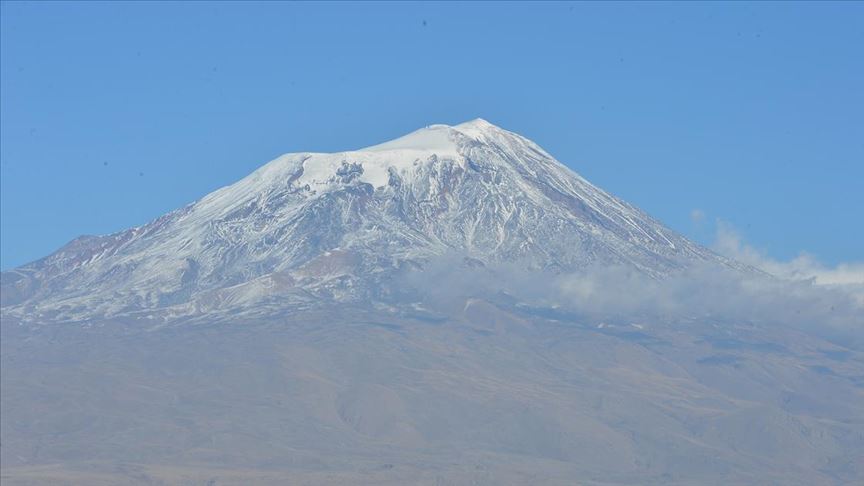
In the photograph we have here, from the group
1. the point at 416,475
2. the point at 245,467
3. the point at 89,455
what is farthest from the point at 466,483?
the point at 89,455

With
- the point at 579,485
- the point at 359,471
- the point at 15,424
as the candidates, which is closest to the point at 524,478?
the point at 579,485

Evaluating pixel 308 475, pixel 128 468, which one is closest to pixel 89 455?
pixel 128 468

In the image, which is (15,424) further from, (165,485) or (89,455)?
(165,485)

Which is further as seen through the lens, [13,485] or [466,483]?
[466,483]

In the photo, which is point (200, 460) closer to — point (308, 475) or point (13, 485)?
point (308, 475)

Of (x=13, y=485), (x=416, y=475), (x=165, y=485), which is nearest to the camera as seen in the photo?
(x=13, y=485)

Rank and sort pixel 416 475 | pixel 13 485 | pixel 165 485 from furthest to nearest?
pixel 416 475 → pixel 165 485 → pixel 13 485

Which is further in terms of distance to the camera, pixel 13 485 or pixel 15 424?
pixel 15 424
